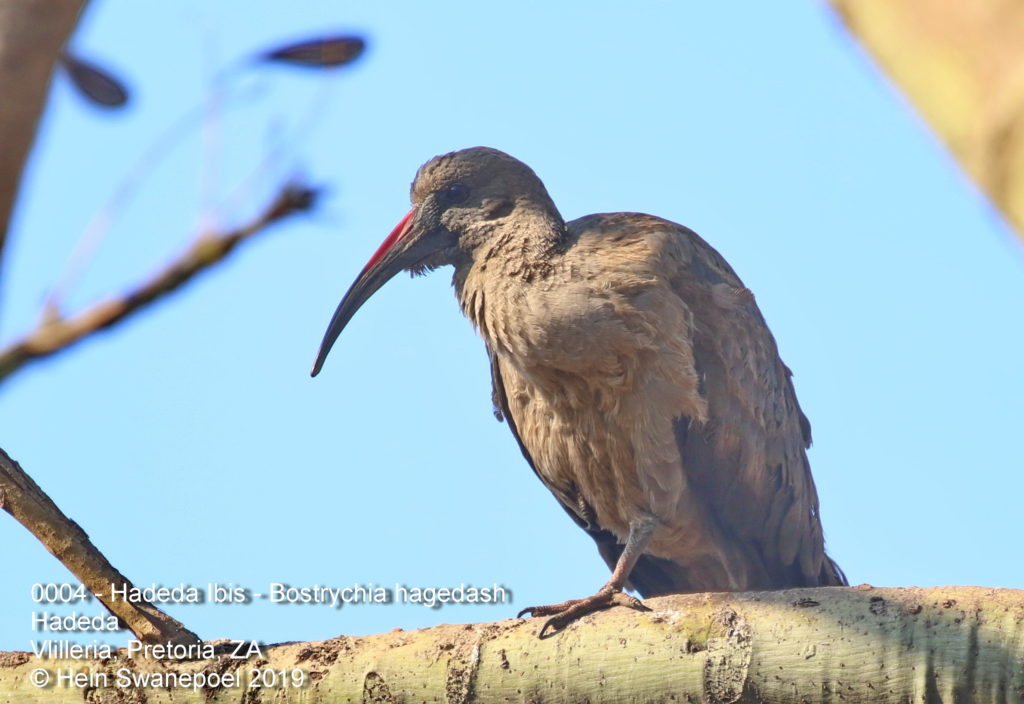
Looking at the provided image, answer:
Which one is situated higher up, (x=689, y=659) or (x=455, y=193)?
(x=455, y=193)

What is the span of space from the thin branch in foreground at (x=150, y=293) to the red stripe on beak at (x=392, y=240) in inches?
207

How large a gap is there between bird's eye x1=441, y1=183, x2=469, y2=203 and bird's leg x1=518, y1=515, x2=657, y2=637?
1.84 meters

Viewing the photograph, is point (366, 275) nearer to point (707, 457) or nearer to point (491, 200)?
point (491, 200)

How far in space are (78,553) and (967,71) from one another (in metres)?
3.79

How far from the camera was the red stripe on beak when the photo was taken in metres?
6.35

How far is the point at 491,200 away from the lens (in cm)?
618

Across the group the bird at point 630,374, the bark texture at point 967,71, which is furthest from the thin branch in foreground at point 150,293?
the bird at point 630,374

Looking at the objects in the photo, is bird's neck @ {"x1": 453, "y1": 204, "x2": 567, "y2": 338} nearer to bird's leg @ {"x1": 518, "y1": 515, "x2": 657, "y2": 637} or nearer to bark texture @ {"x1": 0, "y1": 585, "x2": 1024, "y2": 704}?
bird's leg @ {"x1": 518, "y1": 515, "x2": 657, "y2": 637}

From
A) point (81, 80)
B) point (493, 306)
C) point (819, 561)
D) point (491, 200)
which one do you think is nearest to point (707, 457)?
point (819, 561)

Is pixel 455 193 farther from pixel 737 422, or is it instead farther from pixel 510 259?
pixel 737 422

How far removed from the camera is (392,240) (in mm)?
6371

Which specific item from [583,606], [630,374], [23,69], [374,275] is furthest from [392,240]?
[23,69]

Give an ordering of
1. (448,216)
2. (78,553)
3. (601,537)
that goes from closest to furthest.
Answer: (78,553) < (448,216) < (601,537)

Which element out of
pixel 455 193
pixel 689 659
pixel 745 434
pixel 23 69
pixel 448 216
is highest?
pixel 455 193
